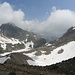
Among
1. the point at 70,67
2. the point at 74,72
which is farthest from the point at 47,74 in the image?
the point at 70,67

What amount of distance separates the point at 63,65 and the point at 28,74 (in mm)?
11835

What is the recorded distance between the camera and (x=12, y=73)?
2570cm

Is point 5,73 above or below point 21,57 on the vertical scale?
below

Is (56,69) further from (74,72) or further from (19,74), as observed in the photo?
(19,74)

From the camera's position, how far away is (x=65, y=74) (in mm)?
32250

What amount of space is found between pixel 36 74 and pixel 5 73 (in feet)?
12.6

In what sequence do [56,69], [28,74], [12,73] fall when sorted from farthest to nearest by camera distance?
[56,69] < [28,74] < [12,73]

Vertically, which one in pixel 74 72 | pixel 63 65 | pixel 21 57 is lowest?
pixel 74 72

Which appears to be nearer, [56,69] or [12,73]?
[12,73]

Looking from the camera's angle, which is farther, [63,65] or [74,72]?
[63,65]

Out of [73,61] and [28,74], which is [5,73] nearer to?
[28,74]

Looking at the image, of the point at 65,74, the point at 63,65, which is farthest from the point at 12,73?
the point at 63,65

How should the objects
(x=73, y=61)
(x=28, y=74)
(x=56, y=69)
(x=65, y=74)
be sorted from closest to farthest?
(x=28, y=74)
(x=65, y=74)
(x=56, y=69)
(x=73, y=61)

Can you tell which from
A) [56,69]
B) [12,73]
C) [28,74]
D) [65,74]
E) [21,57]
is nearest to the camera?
[12,73]
